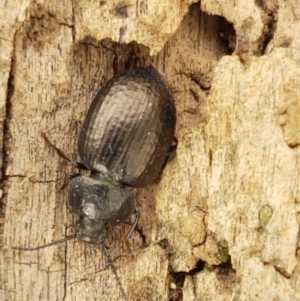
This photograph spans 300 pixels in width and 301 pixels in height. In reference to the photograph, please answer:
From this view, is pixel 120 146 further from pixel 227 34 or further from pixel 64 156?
pixel 227 34

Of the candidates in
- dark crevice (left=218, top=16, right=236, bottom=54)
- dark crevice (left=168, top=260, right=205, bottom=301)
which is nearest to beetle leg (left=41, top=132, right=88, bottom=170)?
dark crevice (left=168, top=260, right=205, bottom=301)

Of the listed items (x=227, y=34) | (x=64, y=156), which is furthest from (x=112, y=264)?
(x=227, y=34)

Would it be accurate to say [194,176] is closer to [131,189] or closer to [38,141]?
[131,189]

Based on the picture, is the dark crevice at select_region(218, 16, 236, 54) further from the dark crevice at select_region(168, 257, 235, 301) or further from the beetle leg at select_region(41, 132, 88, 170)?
the dark crevice at select_region(168, 257, 235, 301)

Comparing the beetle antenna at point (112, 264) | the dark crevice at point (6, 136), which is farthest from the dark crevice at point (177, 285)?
the dark crevice at point (6, 136)

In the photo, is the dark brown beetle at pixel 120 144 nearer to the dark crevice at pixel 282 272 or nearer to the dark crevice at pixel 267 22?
the dark crevice at pixel 267 22

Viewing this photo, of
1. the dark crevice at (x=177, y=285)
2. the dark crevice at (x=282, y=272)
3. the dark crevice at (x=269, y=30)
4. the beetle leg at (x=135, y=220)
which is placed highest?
the dark crevice at (x=269, y=30)
